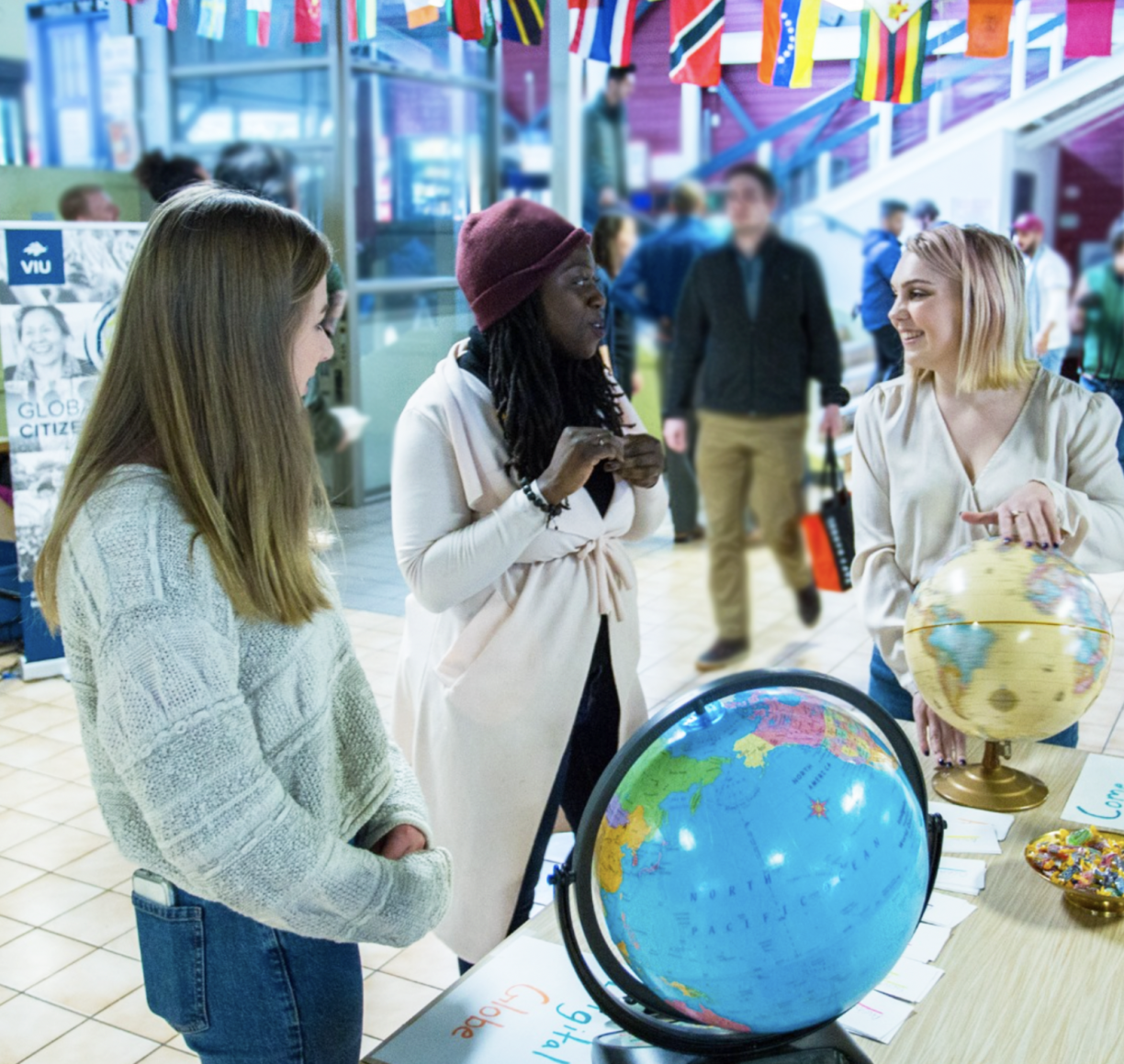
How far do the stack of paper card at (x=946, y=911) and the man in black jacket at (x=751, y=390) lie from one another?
27.2 inches

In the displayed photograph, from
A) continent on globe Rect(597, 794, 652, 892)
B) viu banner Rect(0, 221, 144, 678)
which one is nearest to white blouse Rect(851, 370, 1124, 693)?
continent on globe Rect(597, 794, 652, 892)

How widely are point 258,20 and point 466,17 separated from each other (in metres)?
0.61

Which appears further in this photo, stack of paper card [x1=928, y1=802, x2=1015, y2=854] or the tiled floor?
Result: the tiled floor

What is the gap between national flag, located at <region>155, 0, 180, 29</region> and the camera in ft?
9.87

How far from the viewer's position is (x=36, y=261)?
3.85 meters

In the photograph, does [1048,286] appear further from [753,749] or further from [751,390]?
[753,749]

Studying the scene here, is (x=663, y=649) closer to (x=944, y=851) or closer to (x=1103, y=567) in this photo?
(x=1103, y=567)

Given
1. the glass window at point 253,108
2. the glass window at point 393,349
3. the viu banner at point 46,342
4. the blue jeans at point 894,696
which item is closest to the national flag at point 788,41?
the glass window at point 393,349

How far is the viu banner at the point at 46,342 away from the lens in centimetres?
385

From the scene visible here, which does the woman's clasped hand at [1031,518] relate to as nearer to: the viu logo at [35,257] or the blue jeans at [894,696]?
the blue jeans at [894,696]

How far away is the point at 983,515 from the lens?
1.56 metres

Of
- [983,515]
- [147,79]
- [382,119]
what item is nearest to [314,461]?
[983,515]

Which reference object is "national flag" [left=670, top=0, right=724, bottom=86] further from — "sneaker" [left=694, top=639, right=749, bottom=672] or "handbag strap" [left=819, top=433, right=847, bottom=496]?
"sneaker" [left=694, top=639, right=749, bottom=672]

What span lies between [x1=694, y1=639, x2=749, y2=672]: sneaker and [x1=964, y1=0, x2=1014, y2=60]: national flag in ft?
7.06
